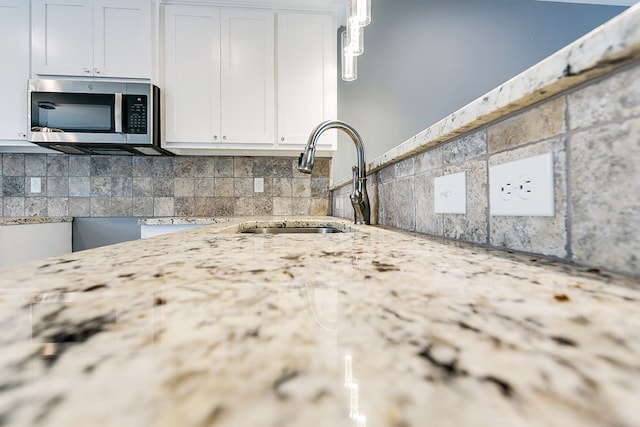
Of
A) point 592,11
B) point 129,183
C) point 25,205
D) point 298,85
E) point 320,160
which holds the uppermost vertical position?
point 592,11

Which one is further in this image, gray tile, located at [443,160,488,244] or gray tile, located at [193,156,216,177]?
gray tile, located at [193,156,216,177]

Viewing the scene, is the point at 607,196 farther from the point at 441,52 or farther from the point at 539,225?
the point at 441,52

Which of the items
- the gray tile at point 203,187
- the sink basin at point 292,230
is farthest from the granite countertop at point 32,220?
the sink basin at point 292,230

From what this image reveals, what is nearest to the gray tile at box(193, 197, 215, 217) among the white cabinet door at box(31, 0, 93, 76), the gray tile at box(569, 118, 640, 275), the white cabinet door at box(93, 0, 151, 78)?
the white cabinet door at box(93, 0, 151, 78)

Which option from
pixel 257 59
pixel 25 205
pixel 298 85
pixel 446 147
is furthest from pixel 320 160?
pixel 25 205

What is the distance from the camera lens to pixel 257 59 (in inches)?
80.4

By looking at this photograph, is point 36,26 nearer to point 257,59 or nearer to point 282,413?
point 257,59

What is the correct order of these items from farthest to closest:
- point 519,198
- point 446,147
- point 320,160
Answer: point 320,160, point 446,147, point 519,198

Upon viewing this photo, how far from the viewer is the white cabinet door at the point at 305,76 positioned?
2.05m

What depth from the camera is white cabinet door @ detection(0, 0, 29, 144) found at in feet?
6.13

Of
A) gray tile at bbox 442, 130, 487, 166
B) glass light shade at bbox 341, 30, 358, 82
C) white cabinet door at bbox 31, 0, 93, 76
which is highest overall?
white cabinet door at bbox 31, 0, 93, 76

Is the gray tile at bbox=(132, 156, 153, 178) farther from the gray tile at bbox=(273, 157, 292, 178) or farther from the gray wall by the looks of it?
the gray wall

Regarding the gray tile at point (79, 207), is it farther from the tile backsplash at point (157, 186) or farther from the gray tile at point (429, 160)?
the gray tile at point (429, 160)

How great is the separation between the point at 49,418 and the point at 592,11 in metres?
3.26
